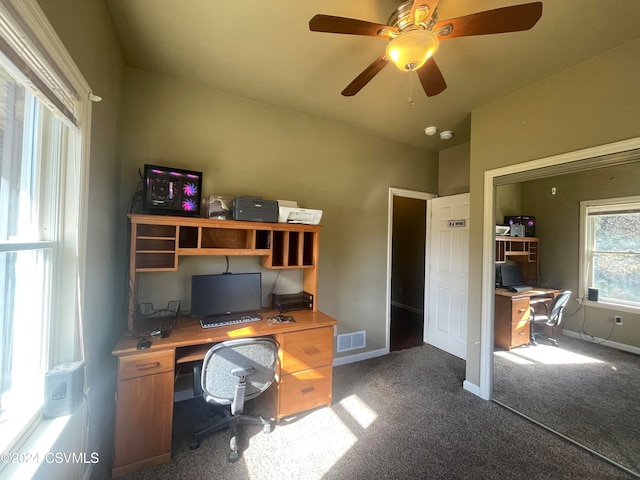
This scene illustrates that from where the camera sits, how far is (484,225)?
2.39 m

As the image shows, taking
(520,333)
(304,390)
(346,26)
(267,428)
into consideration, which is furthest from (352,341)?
(346,26)

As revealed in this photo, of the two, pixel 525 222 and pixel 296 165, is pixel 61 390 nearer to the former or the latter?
pixel 296 165

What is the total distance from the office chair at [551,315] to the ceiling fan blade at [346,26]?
248 cm

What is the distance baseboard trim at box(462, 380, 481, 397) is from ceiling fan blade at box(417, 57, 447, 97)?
102 inches

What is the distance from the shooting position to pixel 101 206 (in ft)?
5.29

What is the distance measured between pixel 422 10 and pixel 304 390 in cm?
247

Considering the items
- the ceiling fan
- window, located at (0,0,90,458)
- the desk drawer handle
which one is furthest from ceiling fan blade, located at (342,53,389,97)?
the desk drawer handle

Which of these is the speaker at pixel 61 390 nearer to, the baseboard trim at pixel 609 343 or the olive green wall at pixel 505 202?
the olive green wall at pixel 505 202

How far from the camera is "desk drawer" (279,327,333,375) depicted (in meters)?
1.95

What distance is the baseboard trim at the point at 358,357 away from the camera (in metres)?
2.90

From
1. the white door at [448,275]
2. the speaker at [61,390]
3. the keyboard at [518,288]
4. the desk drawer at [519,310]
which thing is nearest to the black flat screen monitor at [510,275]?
the keyboard at [518,288]

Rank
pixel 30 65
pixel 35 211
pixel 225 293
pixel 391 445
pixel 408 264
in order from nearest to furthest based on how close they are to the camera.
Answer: pixel 30 65
pixel 35 211
pixel 391 445
pixel 225 293
pixel 408 264

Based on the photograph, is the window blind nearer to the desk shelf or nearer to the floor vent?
the floor vent

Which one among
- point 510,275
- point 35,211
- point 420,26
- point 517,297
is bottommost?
point 517,297
